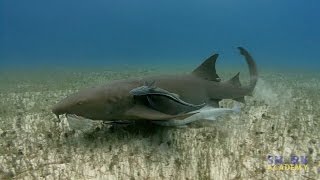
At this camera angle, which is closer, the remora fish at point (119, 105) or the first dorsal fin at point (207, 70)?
the remora fish at point (119, 105)

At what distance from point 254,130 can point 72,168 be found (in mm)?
3532

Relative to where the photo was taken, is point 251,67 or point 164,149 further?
point 251,67

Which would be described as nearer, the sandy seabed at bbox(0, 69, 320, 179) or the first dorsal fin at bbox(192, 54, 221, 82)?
the sandy seabed at bbox(0, 69, 320, 179)

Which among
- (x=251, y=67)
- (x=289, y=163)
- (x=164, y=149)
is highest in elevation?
(x=251, y=67)

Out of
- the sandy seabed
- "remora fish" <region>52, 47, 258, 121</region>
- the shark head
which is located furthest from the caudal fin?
the shark head

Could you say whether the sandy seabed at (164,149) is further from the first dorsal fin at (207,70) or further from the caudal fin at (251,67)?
Result: the caudal fin at (251,67)

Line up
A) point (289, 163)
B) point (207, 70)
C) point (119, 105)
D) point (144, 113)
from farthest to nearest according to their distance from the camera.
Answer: point (207, 70), point (119, 105), point (144, 113), point (289, 163)

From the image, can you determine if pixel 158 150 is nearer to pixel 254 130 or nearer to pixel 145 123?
pixel 145 123

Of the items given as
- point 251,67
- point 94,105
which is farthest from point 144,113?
point 251,67

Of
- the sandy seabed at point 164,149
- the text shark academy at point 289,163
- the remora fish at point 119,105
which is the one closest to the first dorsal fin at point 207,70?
the sandy seabed at point 164,149

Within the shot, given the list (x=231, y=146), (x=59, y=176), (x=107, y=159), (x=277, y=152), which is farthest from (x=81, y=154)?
(x=277, y=152)

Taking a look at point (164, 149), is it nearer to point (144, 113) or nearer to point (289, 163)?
point (144, 113)

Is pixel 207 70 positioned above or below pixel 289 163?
above

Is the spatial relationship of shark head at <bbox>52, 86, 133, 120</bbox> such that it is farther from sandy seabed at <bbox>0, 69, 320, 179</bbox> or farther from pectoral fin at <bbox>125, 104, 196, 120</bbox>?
sandy seabed at <bbox>0, 69, 320, 179</bbox>
